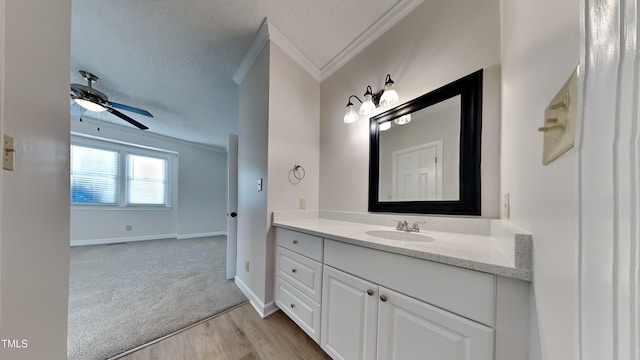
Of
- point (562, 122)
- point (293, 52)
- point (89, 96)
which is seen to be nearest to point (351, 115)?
point (293, 52)

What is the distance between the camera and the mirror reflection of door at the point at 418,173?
52.5 inches

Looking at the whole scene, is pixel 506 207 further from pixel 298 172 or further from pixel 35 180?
pixel 35 180

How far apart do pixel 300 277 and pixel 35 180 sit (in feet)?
4.31

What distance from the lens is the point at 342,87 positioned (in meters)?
2.02

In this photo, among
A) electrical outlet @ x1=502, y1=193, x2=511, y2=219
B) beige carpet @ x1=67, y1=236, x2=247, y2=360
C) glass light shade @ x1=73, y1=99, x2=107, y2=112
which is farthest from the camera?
glass light shade @ x1=73, y1=99, x2=107, y2=112

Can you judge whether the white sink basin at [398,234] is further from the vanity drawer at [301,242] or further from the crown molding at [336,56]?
the crown molding at [336,56]

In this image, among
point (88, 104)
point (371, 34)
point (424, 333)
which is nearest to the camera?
point (424, 333)

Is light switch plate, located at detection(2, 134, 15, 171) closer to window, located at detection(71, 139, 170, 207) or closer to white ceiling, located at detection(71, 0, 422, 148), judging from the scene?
white ceiling, located at detection(71, 0, 422, 148)

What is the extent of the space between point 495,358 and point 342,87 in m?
2.06

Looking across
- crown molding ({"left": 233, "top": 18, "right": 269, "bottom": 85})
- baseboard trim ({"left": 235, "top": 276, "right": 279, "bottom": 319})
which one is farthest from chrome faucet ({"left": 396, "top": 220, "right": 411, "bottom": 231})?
crown molding ({"left": 233, "top": 18, "right": 269, "bottom": 85})

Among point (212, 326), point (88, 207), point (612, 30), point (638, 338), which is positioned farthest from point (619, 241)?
point (88, 207)

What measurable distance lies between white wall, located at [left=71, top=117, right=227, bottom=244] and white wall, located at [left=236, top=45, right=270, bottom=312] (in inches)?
142

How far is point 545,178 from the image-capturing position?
53 cm

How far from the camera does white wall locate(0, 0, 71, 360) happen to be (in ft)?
1.91
